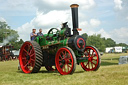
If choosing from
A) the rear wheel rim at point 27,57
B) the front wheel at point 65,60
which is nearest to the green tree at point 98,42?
the rear wheel rim at point 27,57

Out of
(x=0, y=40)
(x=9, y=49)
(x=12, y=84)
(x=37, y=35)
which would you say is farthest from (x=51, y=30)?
(x=0, y=40)

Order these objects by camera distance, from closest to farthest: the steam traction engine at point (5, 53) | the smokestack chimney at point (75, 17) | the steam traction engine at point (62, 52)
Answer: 1. the steam traction engine at point (62, 52)
2. the smokestack chimney at point (75, 17)
3. the steam traction engine at point (5, 53)

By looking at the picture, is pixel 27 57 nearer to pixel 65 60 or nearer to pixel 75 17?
pixel 65 60

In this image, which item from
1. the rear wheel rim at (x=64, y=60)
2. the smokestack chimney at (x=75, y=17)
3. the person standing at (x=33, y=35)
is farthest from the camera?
the person standing at (x=33, y=35)

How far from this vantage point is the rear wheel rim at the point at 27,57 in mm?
8682

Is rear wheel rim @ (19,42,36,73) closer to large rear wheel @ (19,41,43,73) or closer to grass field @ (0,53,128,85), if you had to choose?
large rear wheel @ (19,41,43,73)

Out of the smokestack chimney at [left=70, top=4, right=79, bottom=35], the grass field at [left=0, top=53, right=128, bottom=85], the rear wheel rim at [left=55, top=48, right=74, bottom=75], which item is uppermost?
the smokestack chimney at [left=70, top=4, right=79, bottom=35]

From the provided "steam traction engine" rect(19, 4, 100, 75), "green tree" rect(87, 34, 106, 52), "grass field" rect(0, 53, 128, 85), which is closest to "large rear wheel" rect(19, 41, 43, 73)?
"steam traction engine" rect(19, 4, 100, 75)

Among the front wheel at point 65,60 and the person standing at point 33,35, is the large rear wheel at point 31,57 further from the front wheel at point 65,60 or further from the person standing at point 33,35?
the front wheel at point 65,60

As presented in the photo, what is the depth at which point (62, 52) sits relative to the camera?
7.18 metres

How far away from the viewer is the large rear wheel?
820cm

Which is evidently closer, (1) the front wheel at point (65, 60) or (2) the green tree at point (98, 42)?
(1) the front wheel at point (65, 60)

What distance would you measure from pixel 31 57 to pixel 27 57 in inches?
12.2

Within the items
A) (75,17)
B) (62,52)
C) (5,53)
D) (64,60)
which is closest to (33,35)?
(75,17)
